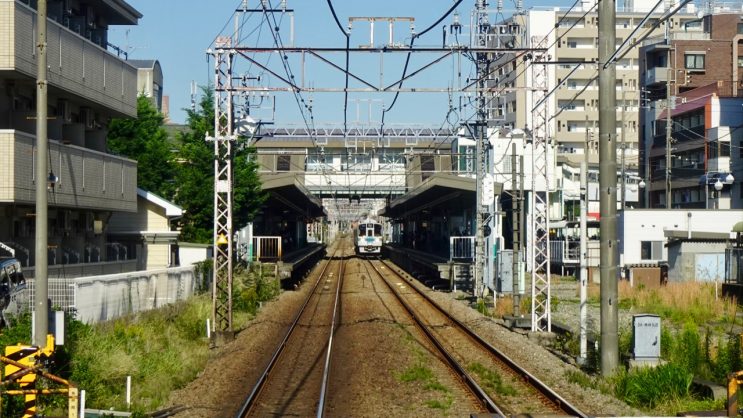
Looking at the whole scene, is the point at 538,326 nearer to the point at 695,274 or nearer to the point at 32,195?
the point at 32,195

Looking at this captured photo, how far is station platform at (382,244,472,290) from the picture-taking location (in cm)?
3562

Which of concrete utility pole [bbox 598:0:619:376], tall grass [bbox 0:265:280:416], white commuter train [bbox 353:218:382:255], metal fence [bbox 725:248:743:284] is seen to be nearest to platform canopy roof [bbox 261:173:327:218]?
white commuter train [bbox 353:218:382:255]

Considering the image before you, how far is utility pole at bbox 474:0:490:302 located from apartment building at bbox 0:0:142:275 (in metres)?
10.3

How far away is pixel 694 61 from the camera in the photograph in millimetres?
63031

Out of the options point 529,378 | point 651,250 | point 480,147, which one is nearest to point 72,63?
point 480,147

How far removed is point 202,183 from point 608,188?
79.5ft

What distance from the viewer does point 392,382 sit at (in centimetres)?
1541

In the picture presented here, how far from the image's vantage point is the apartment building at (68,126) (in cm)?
1908

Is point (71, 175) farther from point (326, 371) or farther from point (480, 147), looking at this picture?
point (480, 147)

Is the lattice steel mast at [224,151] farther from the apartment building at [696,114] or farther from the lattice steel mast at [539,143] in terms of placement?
the apartment building at [696,114]

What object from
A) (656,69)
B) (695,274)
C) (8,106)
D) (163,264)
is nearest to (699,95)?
(656,69)

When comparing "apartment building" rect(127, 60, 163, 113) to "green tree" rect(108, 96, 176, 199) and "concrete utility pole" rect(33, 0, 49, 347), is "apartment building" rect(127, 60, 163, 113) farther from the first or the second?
"concrete utility pole" rect(33, 0, 49, 347)

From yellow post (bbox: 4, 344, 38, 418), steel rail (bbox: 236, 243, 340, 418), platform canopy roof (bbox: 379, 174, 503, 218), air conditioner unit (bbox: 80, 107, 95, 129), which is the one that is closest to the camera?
yellow post (bbox: 4, 344, 38, 418)

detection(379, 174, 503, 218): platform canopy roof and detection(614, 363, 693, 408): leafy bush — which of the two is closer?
detection(614, 363, 693, 408): leafy bush
